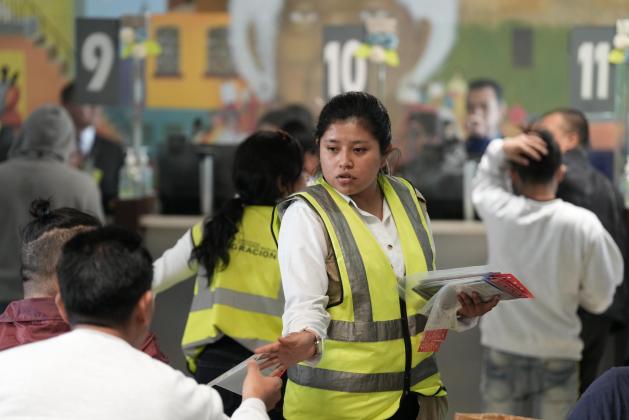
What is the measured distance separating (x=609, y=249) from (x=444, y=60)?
16.5ft

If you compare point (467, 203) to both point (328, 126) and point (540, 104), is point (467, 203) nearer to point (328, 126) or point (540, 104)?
point (540, 104)

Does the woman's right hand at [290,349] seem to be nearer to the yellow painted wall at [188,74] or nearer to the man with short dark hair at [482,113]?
the man with short dark hair at [482,113]

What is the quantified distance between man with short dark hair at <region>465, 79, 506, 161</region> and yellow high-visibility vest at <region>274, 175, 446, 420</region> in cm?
524

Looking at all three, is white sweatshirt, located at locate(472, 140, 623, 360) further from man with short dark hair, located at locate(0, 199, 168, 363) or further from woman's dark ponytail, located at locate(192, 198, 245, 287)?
man with short dark hair, located at locate(0, 199, 168, 363)

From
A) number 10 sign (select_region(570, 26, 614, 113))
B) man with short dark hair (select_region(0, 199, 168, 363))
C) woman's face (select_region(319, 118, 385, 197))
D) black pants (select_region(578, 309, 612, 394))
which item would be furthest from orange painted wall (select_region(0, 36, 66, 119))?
woman's face (select_region(319, 118, 385, 197))

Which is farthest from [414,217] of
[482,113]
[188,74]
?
[188,74]

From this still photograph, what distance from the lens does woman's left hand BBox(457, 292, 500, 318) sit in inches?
91.2

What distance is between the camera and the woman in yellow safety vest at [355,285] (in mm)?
2197

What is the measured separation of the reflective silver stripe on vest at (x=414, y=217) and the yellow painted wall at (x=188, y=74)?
6.28 meters

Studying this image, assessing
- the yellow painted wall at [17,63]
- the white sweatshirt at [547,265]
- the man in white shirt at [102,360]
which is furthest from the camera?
the yellow painted wall at [17,63]

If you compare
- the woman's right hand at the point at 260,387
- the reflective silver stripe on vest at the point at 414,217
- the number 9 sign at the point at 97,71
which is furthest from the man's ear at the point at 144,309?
the number 9 sign at the point at 97,71

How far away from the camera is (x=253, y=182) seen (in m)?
3.07

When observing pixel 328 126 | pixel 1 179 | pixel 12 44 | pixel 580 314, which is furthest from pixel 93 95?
pixel 328 126

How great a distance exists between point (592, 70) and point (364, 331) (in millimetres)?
3797
